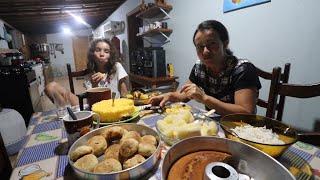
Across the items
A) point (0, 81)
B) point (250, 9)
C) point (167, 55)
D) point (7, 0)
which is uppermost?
point (7, 0)

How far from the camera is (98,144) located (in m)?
0.63

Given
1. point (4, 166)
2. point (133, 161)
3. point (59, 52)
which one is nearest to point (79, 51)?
point (59, 52)

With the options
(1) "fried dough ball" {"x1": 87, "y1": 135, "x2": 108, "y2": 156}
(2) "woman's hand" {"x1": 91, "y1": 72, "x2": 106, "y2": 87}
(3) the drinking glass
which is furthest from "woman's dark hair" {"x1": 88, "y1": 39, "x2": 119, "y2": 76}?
(1) "fried dough ball" {"x1": 87, "y1": 135, "x2": 108, "y2": 156}

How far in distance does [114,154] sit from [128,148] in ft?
0.21

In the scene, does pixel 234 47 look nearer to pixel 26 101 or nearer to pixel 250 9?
pixel 250 9

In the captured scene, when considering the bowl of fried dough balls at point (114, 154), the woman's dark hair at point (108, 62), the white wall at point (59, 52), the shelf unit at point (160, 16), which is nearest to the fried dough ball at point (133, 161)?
the bowl of fried dough balls at point (114, 154)

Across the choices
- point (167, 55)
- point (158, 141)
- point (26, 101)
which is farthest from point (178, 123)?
point (26, 101)

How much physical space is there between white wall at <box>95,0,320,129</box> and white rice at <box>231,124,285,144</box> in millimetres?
1040

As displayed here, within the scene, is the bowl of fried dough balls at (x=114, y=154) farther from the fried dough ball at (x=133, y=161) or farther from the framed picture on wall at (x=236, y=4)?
the framed picture on wall at (x=236, y=4)

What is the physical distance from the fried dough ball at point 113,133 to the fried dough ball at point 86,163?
13cm

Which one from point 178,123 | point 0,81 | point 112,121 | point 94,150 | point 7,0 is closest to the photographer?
point 94,150

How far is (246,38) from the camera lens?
186cm

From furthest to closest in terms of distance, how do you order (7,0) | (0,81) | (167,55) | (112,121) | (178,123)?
(7,0) < (167,55) < (0,81) < (112,121) < (178,123)

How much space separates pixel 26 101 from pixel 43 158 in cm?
283
